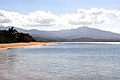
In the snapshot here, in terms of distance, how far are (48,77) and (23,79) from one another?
8.66 ft

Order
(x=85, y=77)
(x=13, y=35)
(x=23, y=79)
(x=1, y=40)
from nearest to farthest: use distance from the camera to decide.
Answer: (x=23, y=79) → (x=85, y=77) → (x=1, y=40) → (x=13, y=35)

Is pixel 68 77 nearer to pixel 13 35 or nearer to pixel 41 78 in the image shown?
pixel 41 78

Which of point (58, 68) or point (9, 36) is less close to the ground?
point (9, 36)

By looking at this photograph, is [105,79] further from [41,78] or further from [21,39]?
[21,39]

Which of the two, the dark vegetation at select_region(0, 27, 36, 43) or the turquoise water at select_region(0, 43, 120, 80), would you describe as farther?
the dark vegetation at select_region(0, 27, 36, 43)

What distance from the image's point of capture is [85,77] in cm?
2645

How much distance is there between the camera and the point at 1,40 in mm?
122938

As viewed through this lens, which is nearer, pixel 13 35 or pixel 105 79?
pixel 105 79

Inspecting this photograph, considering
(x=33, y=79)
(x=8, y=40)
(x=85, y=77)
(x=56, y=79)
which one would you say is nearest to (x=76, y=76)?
(x=85, y=77)

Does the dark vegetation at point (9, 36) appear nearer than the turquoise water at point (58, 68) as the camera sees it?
No

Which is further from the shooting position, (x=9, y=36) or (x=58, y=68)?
(x=9, y=36)

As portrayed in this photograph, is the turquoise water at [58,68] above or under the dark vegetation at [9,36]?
under

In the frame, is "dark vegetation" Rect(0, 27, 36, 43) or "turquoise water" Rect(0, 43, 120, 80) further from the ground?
"dark vegetation" Rect(0, 27, 36, 43)

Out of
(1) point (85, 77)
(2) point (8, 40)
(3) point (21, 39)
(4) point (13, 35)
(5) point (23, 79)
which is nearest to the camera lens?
(5) point (23, 79)
